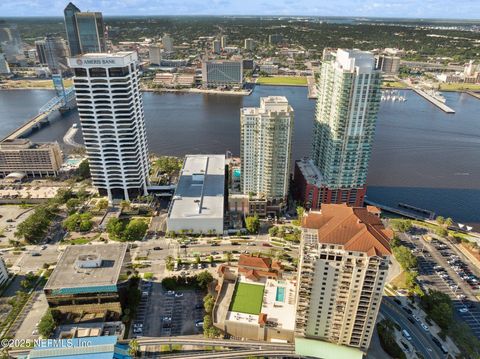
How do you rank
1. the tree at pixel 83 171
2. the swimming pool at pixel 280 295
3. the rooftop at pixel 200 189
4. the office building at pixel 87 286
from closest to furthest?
the office building at pixel 87 286, the swimming pool at pixel 280 295, the rooftop at pixel 200 189, the tree at pixel 83 171

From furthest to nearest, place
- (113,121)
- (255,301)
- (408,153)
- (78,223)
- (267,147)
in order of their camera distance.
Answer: (408,153) → (267,147) → (78,223) → (113,121) → (255,301)

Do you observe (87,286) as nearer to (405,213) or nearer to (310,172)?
(310,172)

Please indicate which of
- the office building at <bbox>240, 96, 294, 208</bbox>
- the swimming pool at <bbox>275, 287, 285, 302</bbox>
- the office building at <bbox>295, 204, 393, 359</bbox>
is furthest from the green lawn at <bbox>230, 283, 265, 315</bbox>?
the office building at <bbox>240, 96, 294, 208</bbox>

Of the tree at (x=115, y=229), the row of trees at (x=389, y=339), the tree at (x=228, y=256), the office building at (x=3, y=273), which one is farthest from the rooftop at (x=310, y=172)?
the office building at (x=3, y=273)

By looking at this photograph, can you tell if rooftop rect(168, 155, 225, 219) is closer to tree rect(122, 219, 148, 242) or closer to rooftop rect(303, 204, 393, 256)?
tree rect(122, 219, 148, 242)

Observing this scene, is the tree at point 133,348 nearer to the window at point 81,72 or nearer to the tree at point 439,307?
the tree at point 439,307

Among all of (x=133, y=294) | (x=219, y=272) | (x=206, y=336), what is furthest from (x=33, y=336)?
(x=219, y=272)

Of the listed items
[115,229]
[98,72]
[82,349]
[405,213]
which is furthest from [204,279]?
[405,213]
